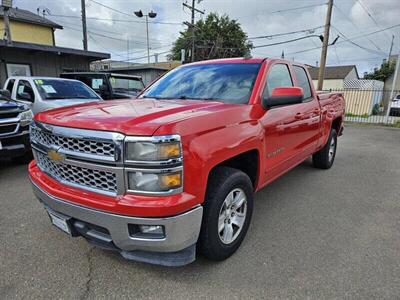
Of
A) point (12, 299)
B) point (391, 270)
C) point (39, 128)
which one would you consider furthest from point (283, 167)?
point (12, 299)

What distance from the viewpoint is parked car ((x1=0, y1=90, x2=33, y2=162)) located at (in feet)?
15.2

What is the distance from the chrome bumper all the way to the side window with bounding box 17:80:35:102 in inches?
241

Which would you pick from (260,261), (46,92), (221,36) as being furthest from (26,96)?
(221,36)

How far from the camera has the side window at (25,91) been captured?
23.0ft

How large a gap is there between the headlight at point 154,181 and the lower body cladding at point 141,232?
0.64ft

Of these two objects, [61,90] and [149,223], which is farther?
[61,90]

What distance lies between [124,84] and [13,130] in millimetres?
7082

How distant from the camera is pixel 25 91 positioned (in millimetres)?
7375

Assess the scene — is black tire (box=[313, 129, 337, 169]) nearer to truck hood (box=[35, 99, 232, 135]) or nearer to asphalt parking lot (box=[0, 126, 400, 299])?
asphalt parking lot (box=[0, 126, 400, 299])

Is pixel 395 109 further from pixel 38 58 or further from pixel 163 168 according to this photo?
pixel 163 168

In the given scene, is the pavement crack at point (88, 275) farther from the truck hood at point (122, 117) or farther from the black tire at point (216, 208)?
the truck hood at point (122, 117)

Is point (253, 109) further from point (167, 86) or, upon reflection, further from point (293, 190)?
point (293, 190)

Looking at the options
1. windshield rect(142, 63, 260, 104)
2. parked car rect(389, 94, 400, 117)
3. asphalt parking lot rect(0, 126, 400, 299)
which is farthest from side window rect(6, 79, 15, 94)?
parked car rect(389, 94, 400, 117)

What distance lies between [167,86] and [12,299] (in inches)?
104
